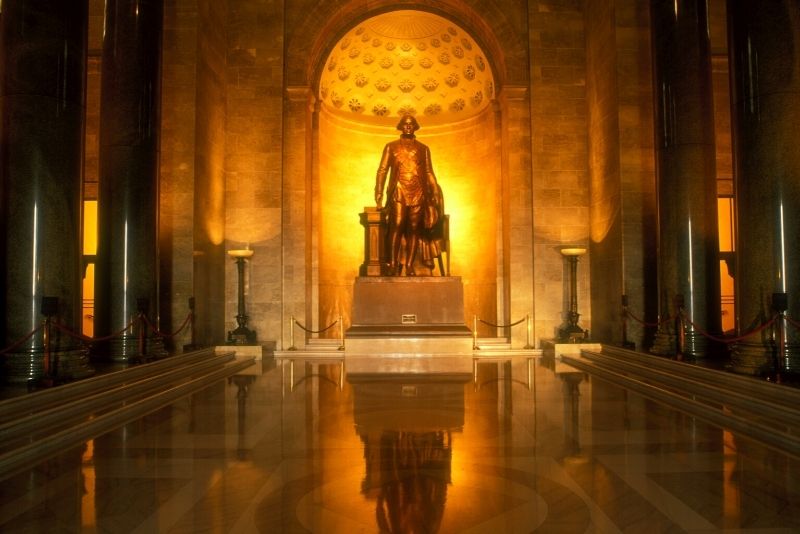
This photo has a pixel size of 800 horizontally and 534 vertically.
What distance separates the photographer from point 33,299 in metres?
6.98

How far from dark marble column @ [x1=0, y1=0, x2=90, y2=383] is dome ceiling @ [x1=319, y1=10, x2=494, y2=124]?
31.0 ft

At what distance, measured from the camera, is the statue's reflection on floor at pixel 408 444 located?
348 centimetres

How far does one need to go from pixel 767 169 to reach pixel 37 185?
26.5 feet

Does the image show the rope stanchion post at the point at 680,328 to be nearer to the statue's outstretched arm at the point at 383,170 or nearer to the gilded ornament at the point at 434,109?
the statue's outstretched arm at the point at 383,170

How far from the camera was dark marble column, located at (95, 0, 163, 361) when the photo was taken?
980cm

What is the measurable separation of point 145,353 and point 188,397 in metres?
2.36

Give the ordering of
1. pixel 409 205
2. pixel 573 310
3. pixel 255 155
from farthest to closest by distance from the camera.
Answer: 1. pixel 255 155
2. pixel 573 310
3. pixel 409 205

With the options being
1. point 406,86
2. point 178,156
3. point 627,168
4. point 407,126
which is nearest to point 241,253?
point 178,156

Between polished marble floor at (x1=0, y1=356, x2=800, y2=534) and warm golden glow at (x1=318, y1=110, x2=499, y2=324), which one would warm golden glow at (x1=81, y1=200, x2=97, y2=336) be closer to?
warm golden glow at (x1=318, y1=110, x2=499, y2=324)

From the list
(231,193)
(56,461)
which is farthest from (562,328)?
(56,461)

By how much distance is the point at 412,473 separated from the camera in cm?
416

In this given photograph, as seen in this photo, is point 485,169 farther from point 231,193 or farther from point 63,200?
point 63,200

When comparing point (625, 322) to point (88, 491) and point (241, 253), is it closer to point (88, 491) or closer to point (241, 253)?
point (241, 253)

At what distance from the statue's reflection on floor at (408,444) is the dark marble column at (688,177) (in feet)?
12.6
